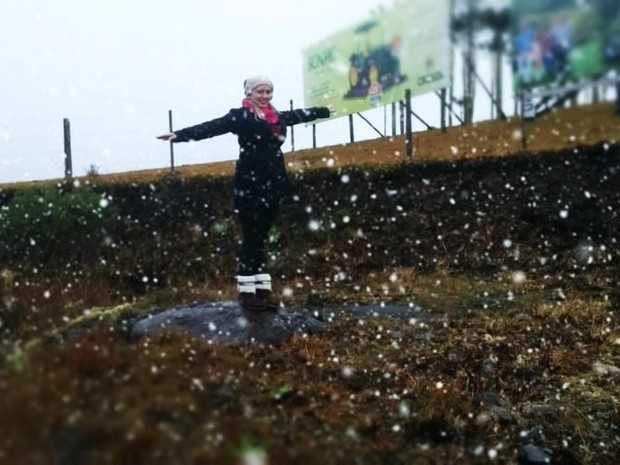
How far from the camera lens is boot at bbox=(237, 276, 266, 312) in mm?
7004

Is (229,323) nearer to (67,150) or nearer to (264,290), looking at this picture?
(264,290)

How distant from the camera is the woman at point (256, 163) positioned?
661cm

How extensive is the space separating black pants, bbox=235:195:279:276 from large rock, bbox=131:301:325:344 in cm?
53

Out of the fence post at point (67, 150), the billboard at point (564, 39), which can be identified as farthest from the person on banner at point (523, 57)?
the fence post at point (67, 150)

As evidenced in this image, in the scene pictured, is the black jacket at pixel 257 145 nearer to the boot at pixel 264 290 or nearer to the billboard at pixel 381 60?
the billboard at pixel 381 60

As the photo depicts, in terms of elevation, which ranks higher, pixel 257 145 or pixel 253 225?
pixel 257 145

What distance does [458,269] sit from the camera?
1201cm

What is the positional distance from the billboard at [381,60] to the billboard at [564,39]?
2.02ft

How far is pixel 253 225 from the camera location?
Answer: 697 centimetres

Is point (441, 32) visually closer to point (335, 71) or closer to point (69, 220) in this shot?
point (335, 71)

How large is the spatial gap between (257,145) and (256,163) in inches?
7.8

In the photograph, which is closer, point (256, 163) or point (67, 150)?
point (256, 163)

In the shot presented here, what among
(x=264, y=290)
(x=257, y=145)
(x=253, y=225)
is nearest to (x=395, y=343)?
(x=264, y=290)

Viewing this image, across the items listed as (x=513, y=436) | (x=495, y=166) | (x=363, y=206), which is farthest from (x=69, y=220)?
(x=513, y=436)
